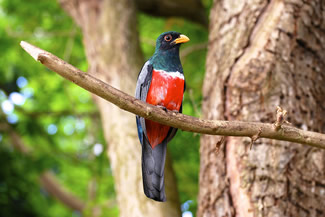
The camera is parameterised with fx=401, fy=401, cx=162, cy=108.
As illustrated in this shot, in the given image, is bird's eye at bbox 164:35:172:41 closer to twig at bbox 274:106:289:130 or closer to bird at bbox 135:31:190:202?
bird at bbox 135:31:190:202

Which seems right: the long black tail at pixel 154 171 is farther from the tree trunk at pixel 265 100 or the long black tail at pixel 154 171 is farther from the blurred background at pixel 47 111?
the blurred background at pixel 47 111

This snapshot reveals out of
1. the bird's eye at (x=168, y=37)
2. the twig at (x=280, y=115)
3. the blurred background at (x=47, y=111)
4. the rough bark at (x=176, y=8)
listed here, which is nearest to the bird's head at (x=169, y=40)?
the bird's eye at (x=168, y=37)

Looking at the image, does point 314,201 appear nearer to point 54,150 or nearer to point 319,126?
point 319,126

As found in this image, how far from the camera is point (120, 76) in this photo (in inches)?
168

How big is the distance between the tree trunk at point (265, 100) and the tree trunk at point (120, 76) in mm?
524

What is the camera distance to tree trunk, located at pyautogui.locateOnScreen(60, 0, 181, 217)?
3.62m

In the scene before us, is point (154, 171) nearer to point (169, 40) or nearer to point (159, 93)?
point (159, 93)

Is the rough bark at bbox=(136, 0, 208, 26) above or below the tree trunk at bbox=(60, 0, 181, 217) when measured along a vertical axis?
above

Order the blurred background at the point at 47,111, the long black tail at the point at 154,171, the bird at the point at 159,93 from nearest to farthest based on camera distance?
the long black tail at the point at 154,171 → the bird at the point at 159,93 → the blurred background at the point at 47,111

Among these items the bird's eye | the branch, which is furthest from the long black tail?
the bird's eye

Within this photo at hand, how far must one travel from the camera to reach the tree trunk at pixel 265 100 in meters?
3.22

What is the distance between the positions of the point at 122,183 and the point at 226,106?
1.19 metres

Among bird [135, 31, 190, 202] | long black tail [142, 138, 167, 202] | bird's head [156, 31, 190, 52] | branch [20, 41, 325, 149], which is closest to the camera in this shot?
branch [20, 41, 325, 149]

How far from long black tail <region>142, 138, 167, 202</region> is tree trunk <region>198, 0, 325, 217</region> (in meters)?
0.77
